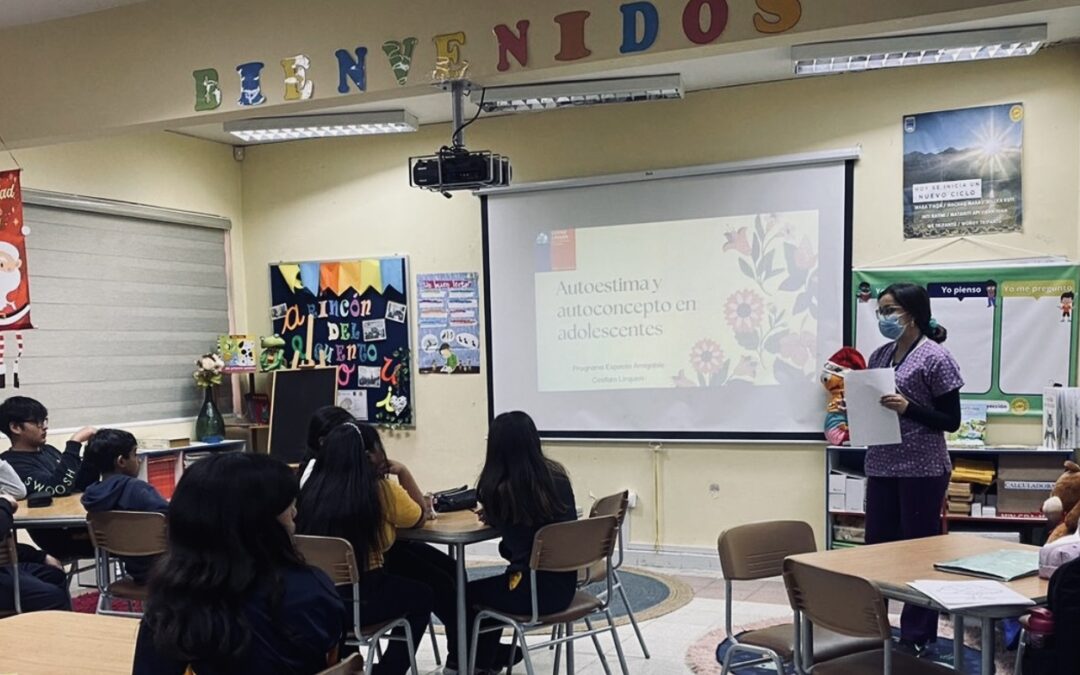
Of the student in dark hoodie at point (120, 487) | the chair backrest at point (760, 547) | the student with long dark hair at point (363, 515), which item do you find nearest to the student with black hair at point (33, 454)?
the student in dark hoodie at point (120, 487)

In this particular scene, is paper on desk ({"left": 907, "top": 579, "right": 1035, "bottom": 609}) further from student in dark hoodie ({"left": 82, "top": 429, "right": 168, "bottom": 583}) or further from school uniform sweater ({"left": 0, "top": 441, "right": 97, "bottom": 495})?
school uniform sweater ({"left": 0, "top": 441, "right": 97, "bottom": 495})

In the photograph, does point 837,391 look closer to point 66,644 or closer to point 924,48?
point 924,48

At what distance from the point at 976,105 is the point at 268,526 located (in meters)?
4.72

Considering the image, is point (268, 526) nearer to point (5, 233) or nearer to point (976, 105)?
point (5, 233)

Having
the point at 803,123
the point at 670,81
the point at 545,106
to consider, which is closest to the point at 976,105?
the point at 803,123

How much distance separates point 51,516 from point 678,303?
3675mm

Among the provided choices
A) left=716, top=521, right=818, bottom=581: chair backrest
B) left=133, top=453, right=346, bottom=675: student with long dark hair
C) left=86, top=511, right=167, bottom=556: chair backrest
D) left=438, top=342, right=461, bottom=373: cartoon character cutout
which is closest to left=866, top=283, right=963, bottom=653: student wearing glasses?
left=716, top=521, right=818, bottom=581: chair backrest

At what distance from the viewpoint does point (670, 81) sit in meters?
4.92

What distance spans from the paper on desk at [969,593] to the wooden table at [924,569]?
15 mm

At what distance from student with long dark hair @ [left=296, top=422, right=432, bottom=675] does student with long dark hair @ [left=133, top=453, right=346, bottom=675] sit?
1417mm

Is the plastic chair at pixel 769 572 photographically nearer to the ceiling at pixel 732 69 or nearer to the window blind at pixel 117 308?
the ceiling at pixel 732 69

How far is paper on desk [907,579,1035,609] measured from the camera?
230cm

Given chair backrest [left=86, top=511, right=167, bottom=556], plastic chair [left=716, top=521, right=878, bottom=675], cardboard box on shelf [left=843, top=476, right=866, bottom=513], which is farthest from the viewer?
Answer: cardboard box on shelf [left=843, top=476, right=866, bottom=513]

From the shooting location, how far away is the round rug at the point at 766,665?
12.3 ft
